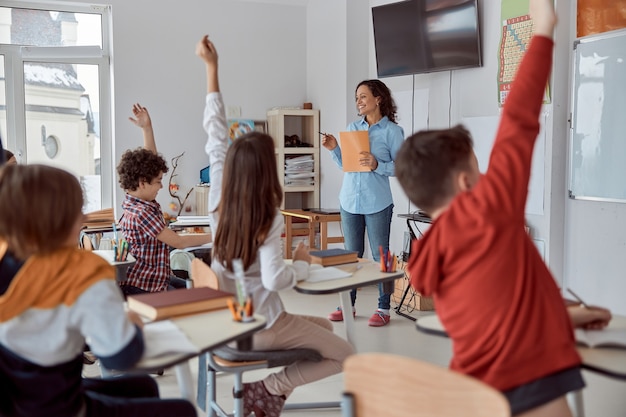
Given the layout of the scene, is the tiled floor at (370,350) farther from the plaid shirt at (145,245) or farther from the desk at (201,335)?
the desk at (201,335)

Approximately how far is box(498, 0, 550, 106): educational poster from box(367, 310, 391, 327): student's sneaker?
162cm

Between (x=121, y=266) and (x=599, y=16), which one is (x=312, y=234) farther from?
(x=121, y=266)

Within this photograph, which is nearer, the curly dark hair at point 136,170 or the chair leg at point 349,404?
the chair leg at point 349,404

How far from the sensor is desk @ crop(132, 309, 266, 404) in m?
1.55

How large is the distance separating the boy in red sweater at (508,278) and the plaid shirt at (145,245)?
6.68 feet

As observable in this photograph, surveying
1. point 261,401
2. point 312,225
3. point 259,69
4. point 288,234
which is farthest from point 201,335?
point 259,69

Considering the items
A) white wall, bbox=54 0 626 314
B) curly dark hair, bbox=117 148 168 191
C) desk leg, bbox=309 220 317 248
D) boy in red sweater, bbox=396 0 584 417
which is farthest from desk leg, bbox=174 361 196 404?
desk leg, bbox=309 220 317 248

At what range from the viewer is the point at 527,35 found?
4.23 m

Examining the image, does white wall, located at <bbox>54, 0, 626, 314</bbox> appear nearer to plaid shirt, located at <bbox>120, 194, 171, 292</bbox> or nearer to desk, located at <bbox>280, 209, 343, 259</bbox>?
desk, located at <bbox>280, 209, 343, 259</bbox>

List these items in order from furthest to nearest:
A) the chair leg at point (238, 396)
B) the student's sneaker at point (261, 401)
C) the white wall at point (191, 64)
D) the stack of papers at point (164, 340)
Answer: the white wall at point (191, 64)
the student's sneaker at point (261, 401)
the chair leg at point (238, 396)
the stack of papers at point (164, 340)

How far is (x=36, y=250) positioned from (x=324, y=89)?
5.10 meters

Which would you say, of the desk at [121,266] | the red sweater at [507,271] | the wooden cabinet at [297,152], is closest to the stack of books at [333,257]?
the desk at [121,266]

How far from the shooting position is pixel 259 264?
7.76 ft

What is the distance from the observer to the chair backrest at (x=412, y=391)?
122 centimetres
